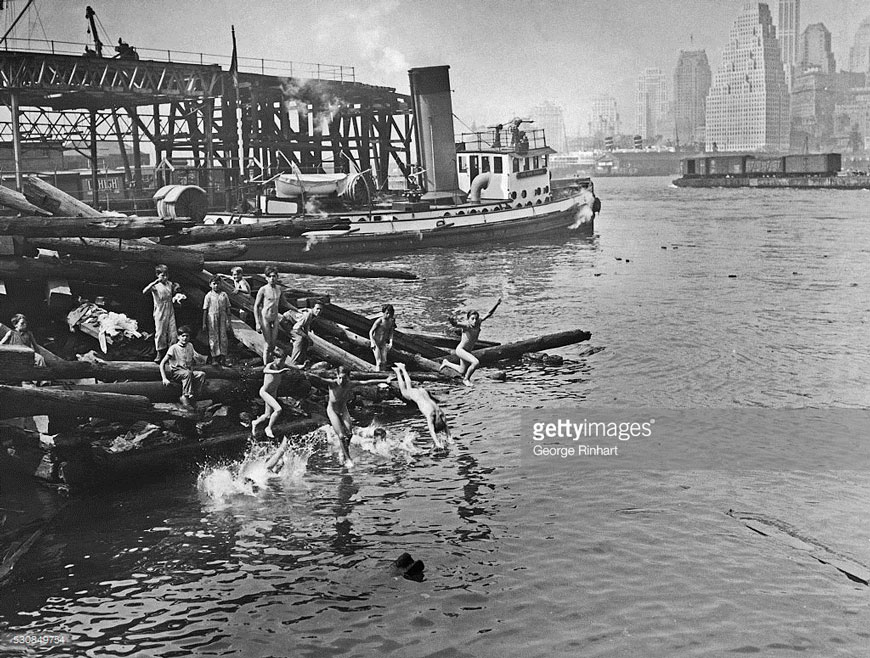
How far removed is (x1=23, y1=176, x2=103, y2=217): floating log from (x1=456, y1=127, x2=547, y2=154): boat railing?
35.7 m

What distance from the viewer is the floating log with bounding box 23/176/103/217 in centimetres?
1518

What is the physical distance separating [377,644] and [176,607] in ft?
7.35

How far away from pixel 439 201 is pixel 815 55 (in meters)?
175

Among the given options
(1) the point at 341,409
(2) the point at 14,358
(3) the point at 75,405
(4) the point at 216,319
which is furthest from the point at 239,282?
(2) the point at 14,358

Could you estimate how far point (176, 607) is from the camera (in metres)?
8.97

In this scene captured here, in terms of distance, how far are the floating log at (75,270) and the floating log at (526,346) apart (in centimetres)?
703

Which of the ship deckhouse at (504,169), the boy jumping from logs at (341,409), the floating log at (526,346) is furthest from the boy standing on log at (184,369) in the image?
the ship deckhouse at (504,169)

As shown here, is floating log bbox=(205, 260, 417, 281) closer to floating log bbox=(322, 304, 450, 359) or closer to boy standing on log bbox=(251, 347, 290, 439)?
floating log bbox=(322, 304, 450, 359)

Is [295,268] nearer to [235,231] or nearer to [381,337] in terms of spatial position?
[235,231]

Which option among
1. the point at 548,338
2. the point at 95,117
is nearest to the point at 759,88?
the point at 95,117

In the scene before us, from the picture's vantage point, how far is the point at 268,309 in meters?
15.0

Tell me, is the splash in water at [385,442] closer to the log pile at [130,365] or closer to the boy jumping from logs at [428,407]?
the boy jumping from logs at [428,407]

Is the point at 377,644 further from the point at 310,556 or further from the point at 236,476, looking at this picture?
the point at 236,476

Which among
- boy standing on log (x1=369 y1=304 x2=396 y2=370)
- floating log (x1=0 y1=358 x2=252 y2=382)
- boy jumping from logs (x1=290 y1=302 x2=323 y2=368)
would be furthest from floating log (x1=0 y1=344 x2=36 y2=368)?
boy standing on log (x1=369 y1=304 x2=396 y2=370)
